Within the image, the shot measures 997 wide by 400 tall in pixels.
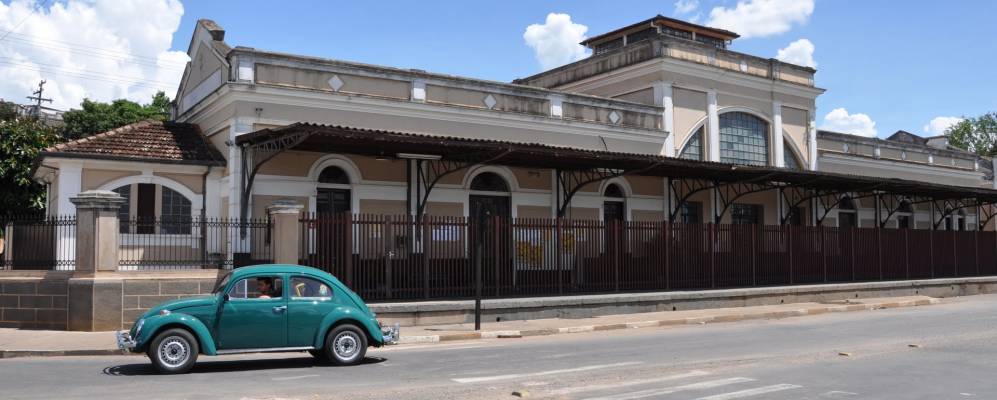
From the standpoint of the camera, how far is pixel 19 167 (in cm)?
2605

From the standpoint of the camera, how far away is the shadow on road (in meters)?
11.0

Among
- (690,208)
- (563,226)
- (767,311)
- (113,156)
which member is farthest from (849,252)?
(113,156)

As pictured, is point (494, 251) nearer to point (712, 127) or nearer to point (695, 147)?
point (695, 147)

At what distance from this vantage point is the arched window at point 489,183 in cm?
2320

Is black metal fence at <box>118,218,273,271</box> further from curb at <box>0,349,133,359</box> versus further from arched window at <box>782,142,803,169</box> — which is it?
arched window at <box>782,142,803,169</box>

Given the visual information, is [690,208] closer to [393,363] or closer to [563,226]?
[563,226]

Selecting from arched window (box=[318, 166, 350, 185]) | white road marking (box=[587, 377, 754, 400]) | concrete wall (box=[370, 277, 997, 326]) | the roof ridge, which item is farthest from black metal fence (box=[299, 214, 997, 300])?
white road marking (box=[587, 377, 754, 400])

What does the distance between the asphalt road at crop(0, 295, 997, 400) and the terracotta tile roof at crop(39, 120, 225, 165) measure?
6937 millimetres

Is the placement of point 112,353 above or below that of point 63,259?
below

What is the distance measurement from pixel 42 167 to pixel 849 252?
76.0ft

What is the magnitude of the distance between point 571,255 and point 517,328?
12.6ft

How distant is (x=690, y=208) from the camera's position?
27.9 metres

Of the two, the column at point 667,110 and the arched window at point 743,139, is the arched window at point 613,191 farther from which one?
the arched window at point 743,139

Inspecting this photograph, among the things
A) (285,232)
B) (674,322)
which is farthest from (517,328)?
(285,232)
